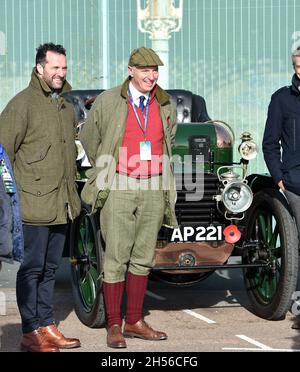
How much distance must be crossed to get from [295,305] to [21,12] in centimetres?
852

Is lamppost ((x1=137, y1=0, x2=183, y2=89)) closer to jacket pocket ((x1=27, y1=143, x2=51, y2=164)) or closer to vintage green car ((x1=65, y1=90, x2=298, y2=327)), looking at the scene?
vintage green car ((x1=65, y1=90, x2=298, y2=327))

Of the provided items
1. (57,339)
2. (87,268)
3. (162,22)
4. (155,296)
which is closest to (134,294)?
(57,339)

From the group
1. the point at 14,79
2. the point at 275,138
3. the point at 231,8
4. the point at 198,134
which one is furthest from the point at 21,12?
the point at 275,138

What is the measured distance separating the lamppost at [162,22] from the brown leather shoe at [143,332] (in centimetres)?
800

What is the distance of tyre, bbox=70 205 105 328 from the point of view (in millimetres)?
7602

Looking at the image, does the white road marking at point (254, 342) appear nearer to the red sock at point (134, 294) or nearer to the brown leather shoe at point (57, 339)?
the red sock at point (134, 294)

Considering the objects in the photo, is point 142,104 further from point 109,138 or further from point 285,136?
point 285,136

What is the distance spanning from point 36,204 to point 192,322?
1688 mm

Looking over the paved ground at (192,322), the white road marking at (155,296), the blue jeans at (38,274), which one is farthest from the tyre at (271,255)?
the blue jeans at (38,274)

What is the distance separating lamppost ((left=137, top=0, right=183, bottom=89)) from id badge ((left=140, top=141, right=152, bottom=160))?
8.05 m

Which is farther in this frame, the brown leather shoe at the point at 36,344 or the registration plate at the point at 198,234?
the registration plate at the point at 198,234

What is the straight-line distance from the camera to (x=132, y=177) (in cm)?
708

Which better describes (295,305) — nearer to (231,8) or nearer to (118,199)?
(118,199)

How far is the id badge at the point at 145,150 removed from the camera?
703cm
